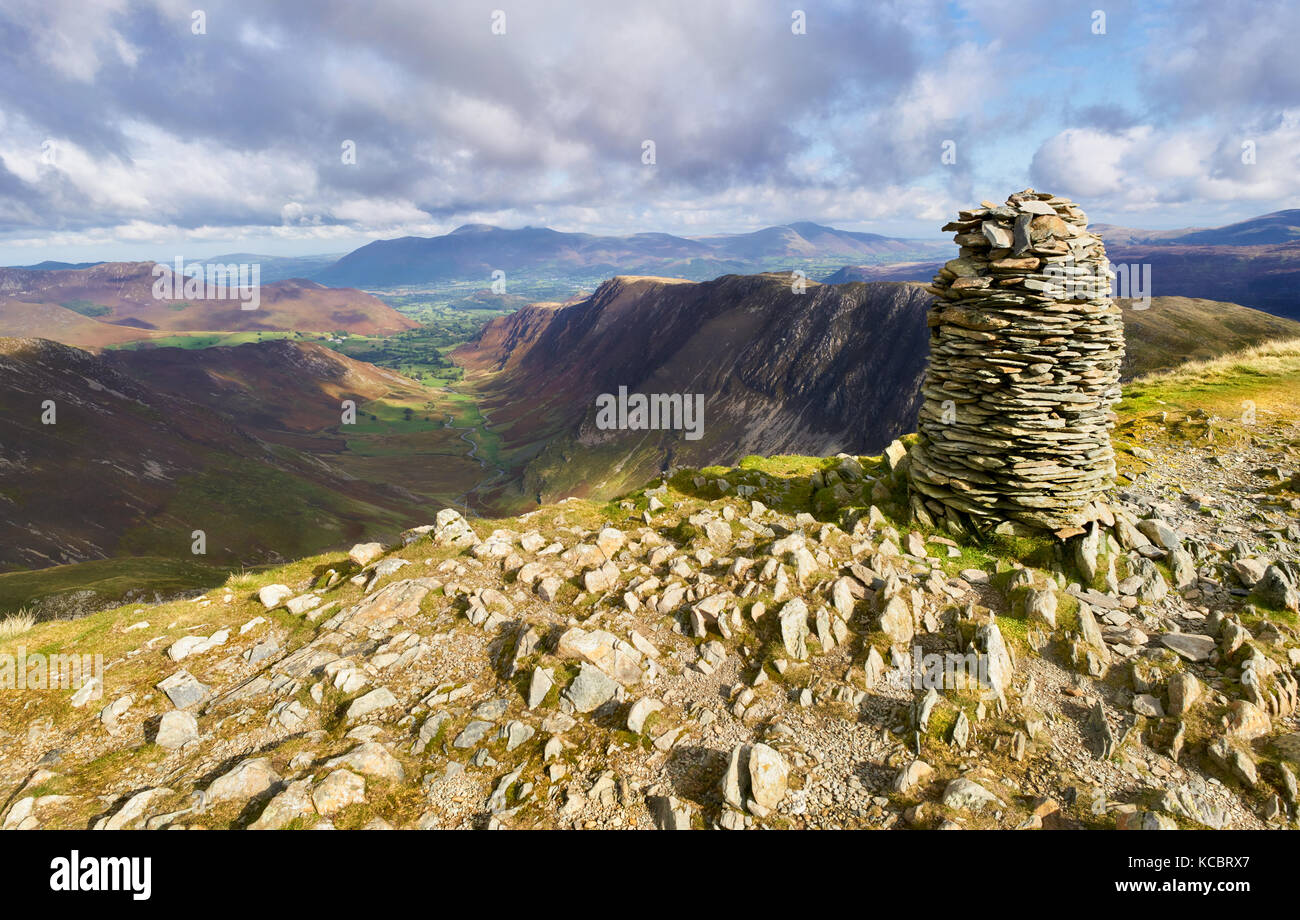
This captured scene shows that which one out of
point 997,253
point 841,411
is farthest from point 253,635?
point 841,411

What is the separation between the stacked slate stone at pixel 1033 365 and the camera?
44.5 ft

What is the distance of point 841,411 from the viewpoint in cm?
17225

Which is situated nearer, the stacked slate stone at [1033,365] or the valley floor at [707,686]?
the valley floor at [707,686]

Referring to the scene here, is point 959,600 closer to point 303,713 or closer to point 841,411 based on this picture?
point 303,713

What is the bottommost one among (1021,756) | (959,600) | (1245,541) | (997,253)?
(1021,756)

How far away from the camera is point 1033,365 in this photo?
13594mm

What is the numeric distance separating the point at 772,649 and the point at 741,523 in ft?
18.0

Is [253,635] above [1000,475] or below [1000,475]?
below

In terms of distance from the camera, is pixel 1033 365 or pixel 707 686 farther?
pixel 1033 365

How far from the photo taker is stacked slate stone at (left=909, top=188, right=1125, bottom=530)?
44.5ft

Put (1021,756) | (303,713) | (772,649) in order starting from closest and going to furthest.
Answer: (1021,756)
(303,713)
(772,649)

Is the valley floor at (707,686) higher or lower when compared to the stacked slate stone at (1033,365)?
lower
